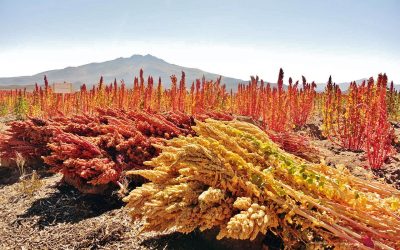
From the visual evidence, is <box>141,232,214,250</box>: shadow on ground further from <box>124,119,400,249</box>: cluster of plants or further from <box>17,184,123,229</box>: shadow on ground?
<box>17,184,123,229</box>: shadow on ground

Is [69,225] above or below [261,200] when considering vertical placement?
below

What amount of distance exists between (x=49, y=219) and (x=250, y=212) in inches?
110

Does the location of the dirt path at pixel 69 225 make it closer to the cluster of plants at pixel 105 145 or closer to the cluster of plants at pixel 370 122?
the cluster of plants at pixel 105 145

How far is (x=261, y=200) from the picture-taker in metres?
2.10

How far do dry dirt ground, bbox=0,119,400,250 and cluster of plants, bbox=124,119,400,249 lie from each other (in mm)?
459

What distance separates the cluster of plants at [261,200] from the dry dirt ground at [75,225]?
18.1 inches

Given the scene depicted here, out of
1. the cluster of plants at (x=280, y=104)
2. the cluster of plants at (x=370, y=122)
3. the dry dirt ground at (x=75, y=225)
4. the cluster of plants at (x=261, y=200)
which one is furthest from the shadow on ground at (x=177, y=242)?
the cluster of plants at (x=280, y=104)

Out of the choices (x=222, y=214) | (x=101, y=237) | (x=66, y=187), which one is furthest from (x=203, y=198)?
(x=66, y=187)

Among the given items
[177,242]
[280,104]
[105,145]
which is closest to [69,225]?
[105,145]

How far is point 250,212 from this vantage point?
6.32ft

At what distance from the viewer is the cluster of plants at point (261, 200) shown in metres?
1.95

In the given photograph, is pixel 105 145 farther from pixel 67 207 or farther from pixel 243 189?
pixel 243 189

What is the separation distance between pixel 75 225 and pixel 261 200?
2.34 m

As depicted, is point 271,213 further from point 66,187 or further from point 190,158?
point 66,187
